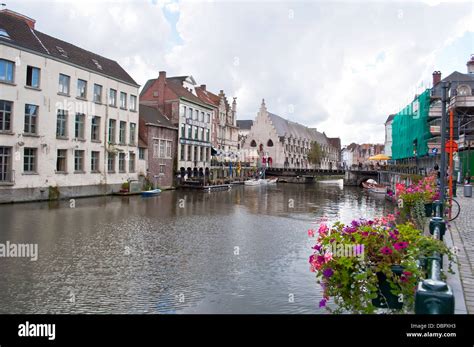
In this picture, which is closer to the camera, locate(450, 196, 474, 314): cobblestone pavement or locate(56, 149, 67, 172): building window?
locate(450, 196, 474, 314): cobblestone pavement

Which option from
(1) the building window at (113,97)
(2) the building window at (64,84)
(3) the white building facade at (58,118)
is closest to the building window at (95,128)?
(3) the white building facade at (58,118)

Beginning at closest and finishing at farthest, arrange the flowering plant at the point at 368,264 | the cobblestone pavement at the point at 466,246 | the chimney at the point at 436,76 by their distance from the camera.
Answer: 1. the flowering plant at the point at 368,264
2. the cobblestone pavement at the point at 466,246
3. the chimney at the point at 436,76

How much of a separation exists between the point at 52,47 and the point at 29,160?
9.37 meters

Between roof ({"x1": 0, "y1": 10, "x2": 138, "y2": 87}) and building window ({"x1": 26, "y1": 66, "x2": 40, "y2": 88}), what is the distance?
1297mm

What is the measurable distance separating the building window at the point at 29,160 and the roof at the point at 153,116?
1630 centimetres

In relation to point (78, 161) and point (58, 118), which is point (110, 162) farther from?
point (58, 118)

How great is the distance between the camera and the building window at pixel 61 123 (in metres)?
31.2

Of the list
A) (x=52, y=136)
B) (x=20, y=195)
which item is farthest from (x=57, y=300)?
(x=52, y=136)

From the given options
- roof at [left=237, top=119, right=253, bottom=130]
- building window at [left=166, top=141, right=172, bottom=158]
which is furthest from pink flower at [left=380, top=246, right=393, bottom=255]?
roof at [left=237, top=119, right=253, bottom=130]

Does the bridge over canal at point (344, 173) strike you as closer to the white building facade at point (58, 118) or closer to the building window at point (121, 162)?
the white building facade at point (58, 118)

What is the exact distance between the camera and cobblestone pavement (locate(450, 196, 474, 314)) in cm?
628

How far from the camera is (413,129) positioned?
172ft

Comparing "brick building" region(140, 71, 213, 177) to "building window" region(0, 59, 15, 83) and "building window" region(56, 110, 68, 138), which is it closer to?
"building window" region(56, 110, 68, 138)
